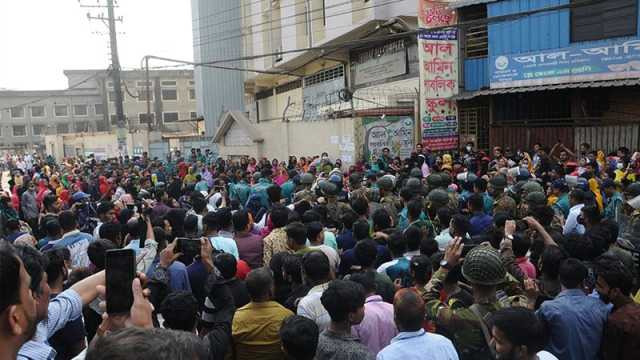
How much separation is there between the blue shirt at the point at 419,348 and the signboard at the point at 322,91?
63.9 ft

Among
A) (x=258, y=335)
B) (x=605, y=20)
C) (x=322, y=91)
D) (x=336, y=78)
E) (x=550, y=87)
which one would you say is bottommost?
(x=258, y=335)

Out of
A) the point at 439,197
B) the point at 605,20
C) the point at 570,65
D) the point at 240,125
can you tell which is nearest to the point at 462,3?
the point at 570,65

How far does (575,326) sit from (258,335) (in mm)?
2034

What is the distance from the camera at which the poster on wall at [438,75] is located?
51.9ft

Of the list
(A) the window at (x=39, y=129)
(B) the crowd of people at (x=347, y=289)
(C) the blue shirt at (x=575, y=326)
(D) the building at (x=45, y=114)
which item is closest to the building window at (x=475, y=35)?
(B) the crowd of people at (x=347, y=289)

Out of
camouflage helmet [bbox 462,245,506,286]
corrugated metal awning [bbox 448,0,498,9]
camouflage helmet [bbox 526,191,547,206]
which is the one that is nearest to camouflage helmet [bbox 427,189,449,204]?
camouflage helmet [bbox 526,191,547,206]

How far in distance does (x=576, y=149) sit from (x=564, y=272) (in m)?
12.2

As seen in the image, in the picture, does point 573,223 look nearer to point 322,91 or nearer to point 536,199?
point 536,199

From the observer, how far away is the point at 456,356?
8.95 feet

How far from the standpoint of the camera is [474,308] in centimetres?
306

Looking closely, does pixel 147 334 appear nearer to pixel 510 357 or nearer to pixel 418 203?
pixel 510 357

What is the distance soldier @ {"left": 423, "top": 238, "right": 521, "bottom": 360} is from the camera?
2945mm

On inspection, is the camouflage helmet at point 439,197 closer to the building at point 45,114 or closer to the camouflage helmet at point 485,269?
the camouflage helmet at point 485,269

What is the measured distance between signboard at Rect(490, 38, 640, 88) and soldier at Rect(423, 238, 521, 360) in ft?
41.1
